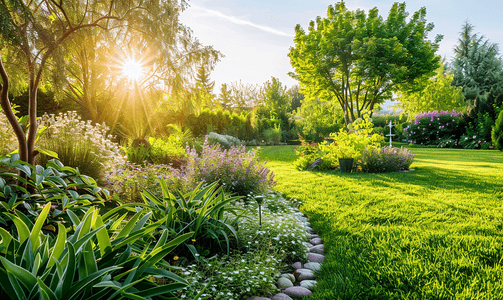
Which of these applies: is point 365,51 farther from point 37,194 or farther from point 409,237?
point 37,194

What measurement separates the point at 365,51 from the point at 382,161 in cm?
951

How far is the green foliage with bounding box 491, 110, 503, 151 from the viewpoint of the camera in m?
11.0

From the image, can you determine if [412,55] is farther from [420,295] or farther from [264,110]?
[420,295]

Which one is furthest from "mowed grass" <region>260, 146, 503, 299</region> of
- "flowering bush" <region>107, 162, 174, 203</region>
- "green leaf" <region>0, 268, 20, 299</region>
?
"flowering bush" <region>107, 162, 174, 203</region>

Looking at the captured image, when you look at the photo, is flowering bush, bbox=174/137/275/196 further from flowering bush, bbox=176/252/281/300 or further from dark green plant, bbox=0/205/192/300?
dark green plant, bbox=0/205/192/300

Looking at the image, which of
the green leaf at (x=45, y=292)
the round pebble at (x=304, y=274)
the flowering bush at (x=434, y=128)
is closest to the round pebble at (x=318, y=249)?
the round pebble at (x=304, y=274)

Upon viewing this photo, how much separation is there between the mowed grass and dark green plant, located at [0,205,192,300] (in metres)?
1.26

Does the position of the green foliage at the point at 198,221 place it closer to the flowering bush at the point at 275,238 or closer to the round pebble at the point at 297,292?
the flowering bush at the point at 275,238

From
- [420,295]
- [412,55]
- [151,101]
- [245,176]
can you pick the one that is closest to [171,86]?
[151,101]

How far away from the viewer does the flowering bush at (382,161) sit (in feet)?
23.1

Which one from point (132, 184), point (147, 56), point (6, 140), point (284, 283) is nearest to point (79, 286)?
point (284, 283)

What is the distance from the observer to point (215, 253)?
2426 millimetres

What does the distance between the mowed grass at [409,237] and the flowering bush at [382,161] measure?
161 cm

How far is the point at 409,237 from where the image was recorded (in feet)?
8.95
